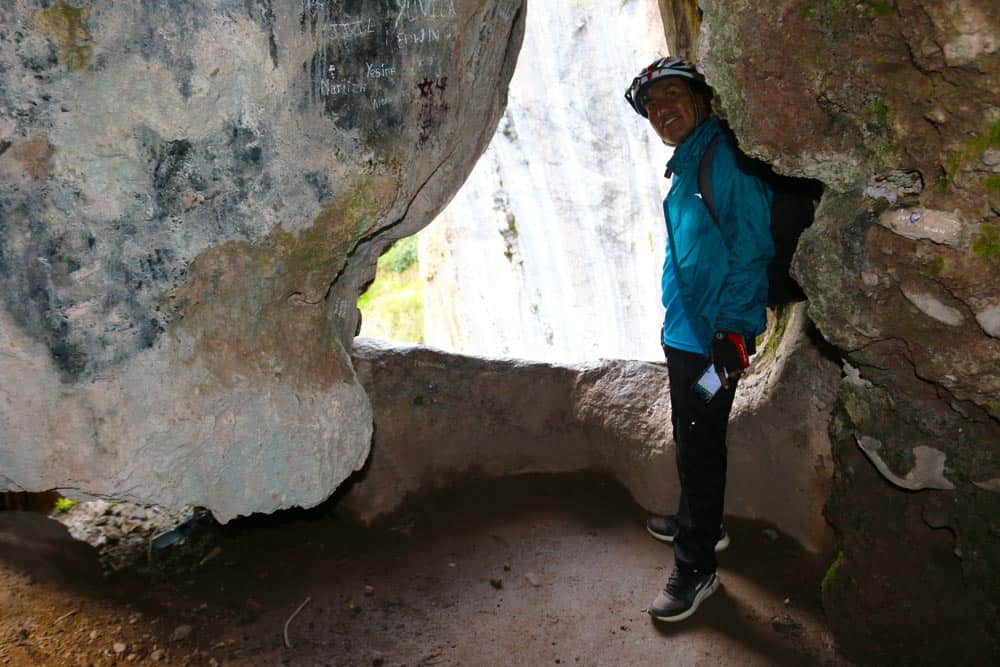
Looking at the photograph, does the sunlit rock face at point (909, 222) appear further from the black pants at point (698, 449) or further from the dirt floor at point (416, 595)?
the dirt floor at point (416, 595)

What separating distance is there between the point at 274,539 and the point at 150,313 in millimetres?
1399

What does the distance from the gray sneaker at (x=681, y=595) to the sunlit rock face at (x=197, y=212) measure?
1258 millimetres

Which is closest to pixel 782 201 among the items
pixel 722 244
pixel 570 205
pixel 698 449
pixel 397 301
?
pixel 722 244

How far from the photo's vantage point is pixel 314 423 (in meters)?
2.51

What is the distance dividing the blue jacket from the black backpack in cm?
2

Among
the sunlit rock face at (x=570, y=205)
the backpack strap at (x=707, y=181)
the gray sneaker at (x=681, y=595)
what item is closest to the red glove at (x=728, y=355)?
the backpack strap at (x=707, y=181)

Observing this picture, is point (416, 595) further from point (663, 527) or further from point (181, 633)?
point (663, 527)

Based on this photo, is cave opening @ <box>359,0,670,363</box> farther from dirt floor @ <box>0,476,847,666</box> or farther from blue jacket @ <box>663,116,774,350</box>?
blue jacket @ <box>663,116,774,350</box>

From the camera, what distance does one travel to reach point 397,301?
16.5m

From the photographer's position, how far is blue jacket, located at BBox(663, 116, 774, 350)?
8.05 ft

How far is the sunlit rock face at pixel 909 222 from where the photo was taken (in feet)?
5.96

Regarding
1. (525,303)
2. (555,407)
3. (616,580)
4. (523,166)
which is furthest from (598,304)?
(616,580)

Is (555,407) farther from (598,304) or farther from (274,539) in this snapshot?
(598,304)

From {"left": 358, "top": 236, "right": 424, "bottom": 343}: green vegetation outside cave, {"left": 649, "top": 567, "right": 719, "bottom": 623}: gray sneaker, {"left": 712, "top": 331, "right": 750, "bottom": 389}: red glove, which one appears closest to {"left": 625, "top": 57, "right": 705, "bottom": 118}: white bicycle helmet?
{"left": 712, "top": 331, "right": 750, "bottom": 389}: red glove
